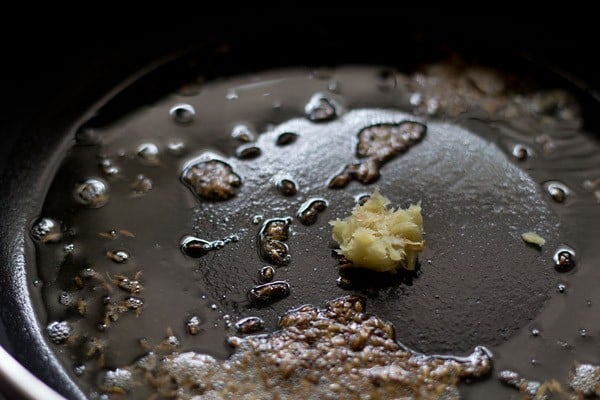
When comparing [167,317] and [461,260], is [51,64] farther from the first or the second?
[461,260]

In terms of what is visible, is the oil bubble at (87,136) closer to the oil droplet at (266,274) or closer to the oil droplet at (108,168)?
the oil droplet at (108,168)

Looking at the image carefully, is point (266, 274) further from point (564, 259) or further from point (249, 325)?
point (564, 259)

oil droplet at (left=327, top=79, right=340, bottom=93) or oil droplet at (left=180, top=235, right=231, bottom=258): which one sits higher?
oil droplet at (left=327, top=79, right=340, bottom=93)

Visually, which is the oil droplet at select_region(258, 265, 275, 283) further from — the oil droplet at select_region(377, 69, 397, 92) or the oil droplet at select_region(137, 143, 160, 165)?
the oil droplet at select_region(377, 69, 397, 92)

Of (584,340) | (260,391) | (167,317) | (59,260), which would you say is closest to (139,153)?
(59,260)

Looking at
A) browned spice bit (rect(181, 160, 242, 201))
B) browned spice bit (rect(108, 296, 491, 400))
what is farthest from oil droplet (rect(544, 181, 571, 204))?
browned spice bit (rect(181, 160, 242, 201))

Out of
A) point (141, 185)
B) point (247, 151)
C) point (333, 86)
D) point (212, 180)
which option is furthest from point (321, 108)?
point (141, 185)
